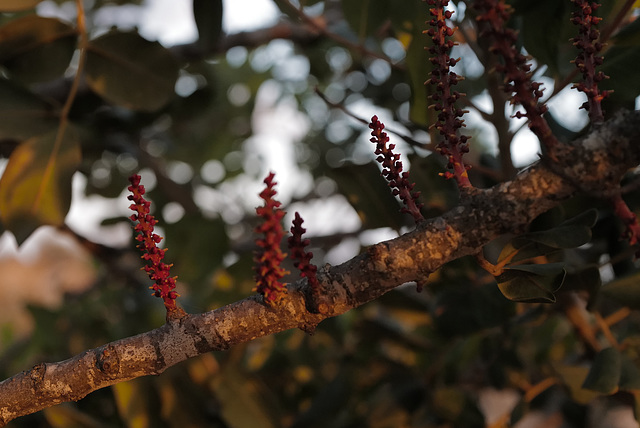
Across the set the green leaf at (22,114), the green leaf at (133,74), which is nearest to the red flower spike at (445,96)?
the green leaf at (133,74)

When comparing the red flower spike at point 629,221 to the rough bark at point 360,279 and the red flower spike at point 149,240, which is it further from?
the red flower spike at point 149,240

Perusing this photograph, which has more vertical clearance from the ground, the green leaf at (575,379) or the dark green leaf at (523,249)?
the dark green leaf at (523,249)

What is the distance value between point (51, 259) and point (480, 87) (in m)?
9.04

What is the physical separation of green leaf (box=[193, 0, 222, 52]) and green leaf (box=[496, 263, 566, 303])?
0.76 m

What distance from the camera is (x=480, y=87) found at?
5.67 feet

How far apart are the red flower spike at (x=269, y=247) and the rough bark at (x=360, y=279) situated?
1.8 inches

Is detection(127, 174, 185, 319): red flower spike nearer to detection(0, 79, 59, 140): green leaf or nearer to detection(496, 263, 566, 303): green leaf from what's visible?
detection(496, 263, 566, 303): green leaf

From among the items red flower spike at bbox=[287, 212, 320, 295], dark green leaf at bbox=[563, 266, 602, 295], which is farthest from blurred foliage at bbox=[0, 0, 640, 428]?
red flower spike at bbox=[287, 212, 320, 295]

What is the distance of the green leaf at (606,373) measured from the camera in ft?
2.55

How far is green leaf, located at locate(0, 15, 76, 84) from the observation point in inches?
42.0

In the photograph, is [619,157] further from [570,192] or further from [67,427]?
[67,427]

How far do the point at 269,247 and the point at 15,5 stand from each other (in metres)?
0.79

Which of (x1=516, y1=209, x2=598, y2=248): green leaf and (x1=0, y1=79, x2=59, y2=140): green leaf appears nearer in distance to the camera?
(x1=516, y1=209, x2=598, y2=248): green leaf

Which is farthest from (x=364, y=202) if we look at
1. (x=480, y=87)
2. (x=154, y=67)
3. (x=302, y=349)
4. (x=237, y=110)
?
(x=237, y=110)
